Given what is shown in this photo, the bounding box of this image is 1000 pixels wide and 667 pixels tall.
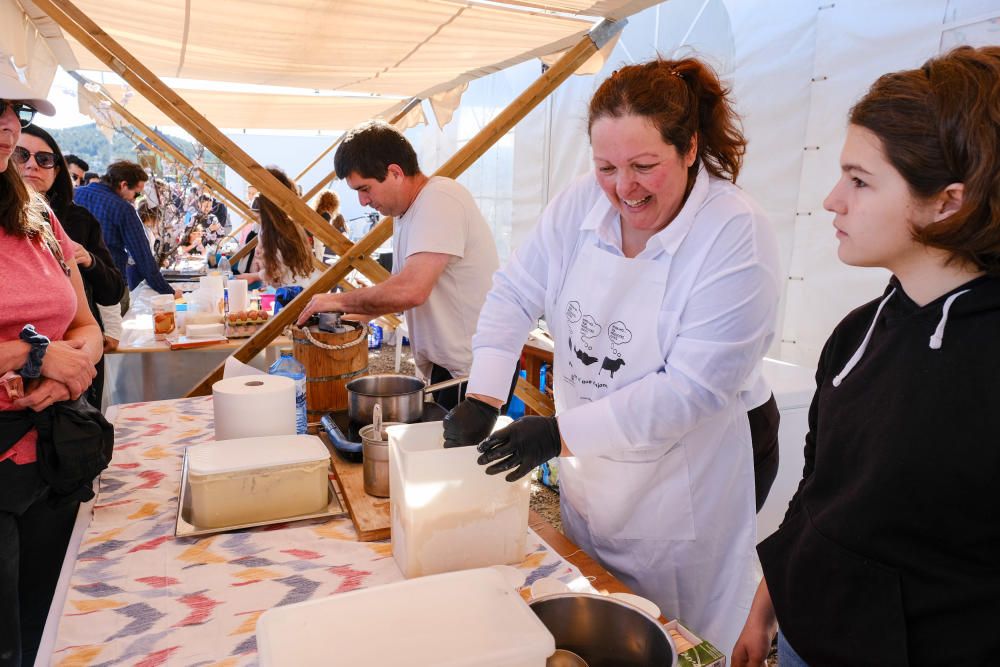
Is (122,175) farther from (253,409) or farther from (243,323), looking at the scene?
(253,409)

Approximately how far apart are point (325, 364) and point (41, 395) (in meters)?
0.79

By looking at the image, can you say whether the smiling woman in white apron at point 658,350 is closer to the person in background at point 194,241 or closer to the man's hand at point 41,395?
the man's hand at point 41,395

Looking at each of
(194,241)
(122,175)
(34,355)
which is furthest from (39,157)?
(194,241)

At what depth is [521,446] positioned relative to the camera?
1.20 metres

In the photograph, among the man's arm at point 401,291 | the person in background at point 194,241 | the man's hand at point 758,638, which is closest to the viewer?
the man's hand at point 758,638

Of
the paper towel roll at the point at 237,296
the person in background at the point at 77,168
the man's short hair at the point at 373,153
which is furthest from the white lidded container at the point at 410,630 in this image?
the person in background at the point at 77,168

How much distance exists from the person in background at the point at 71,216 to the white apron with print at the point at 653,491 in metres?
1.93

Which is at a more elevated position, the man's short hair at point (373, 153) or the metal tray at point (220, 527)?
the man's short hair at point (373, 153)

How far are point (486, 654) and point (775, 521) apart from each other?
7.31ft

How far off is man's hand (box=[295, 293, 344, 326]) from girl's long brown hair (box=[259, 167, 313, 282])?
224cm

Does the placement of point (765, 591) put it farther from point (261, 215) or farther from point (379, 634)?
point (261, 215)

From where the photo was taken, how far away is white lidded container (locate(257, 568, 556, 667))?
71 cm

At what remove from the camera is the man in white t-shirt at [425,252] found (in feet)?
8.05

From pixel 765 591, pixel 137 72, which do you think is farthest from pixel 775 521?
pixel 137 72
